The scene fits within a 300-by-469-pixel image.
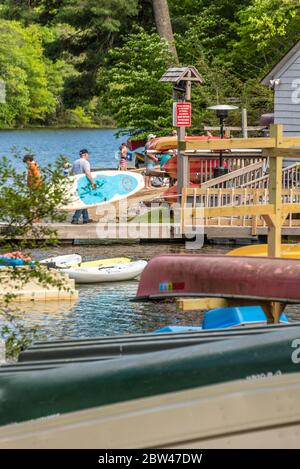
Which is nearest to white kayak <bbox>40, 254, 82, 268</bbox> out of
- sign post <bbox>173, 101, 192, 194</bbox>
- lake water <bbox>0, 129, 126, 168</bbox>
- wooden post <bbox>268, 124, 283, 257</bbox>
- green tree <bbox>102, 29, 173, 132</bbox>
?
sign post <bbox>173, 101, 192, 194</bbox>

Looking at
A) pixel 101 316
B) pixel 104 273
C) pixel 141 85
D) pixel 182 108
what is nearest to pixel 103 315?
pixel 101 316

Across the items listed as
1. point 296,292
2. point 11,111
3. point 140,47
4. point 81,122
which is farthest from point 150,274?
point 81,122

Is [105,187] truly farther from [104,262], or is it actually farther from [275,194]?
[275,194]

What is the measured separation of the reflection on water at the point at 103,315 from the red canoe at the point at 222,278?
352cm

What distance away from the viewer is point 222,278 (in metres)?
13.6

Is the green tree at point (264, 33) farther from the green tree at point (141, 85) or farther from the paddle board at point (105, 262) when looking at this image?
the paddle board at point (105, 262)

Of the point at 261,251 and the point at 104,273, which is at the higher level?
the point at 261,251

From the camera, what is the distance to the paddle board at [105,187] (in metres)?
28.8

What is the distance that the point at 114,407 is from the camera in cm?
764

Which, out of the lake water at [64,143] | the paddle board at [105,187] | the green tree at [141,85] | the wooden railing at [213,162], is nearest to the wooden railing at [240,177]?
the wooden railing at [213,162]

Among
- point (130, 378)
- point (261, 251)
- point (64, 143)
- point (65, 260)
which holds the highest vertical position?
point (130, 378)

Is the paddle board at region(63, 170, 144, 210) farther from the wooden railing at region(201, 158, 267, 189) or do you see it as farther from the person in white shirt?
the wooden railing at region(201, 158, 267, 189)

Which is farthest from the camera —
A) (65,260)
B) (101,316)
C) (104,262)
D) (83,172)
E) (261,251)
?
(83,172)

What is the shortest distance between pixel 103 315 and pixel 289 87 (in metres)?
15.1
